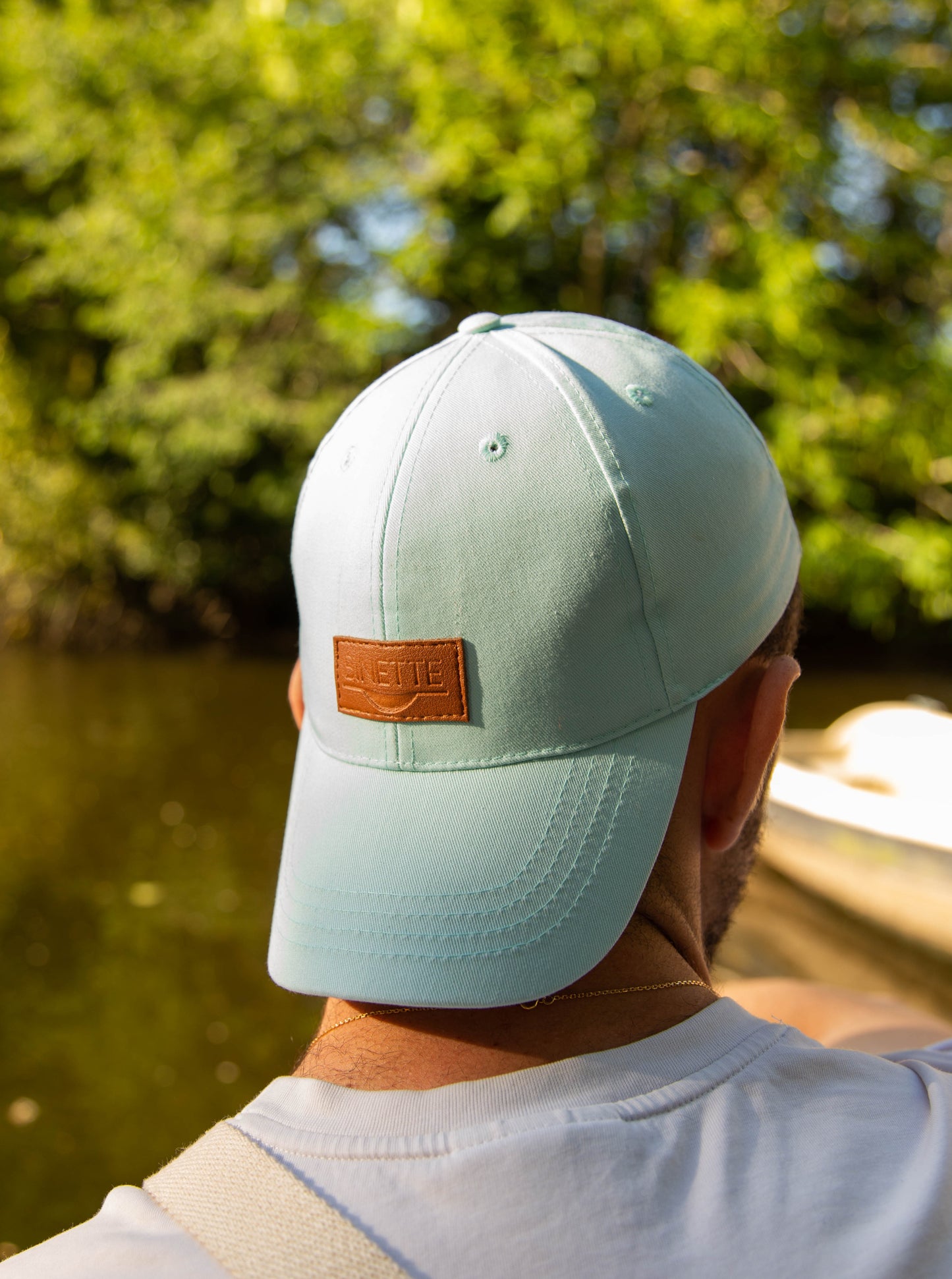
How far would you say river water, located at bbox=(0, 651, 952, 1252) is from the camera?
134 inches

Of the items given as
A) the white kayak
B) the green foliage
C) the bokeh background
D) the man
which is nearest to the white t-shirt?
the man

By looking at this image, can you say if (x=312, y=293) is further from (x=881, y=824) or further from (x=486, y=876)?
(x=486, y=876)

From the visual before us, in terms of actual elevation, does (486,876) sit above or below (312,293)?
above

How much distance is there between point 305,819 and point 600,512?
0.42m

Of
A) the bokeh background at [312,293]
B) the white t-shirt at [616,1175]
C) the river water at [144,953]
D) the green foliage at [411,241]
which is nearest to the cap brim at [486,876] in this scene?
the white t-shirt at [616,1175]

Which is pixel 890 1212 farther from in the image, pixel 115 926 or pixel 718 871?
pixel 115 926

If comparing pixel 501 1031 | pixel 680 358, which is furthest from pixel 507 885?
pixel 680 358

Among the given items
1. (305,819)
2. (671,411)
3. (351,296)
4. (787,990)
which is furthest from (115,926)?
(351,296)

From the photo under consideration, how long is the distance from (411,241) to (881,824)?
25.9ft

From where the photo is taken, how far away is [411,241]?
9891 mm

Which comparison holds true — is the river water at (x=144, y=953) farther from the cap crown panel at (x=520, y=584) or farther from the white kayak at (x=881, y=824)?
the cap crown panel at (x=520, y=584)

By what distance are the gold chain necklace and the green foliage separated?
8485 mm

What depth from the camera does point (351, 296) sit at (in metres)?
10.8

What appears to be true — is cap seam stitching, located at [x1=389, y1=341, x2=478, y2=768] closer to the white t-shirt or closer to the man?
the man
